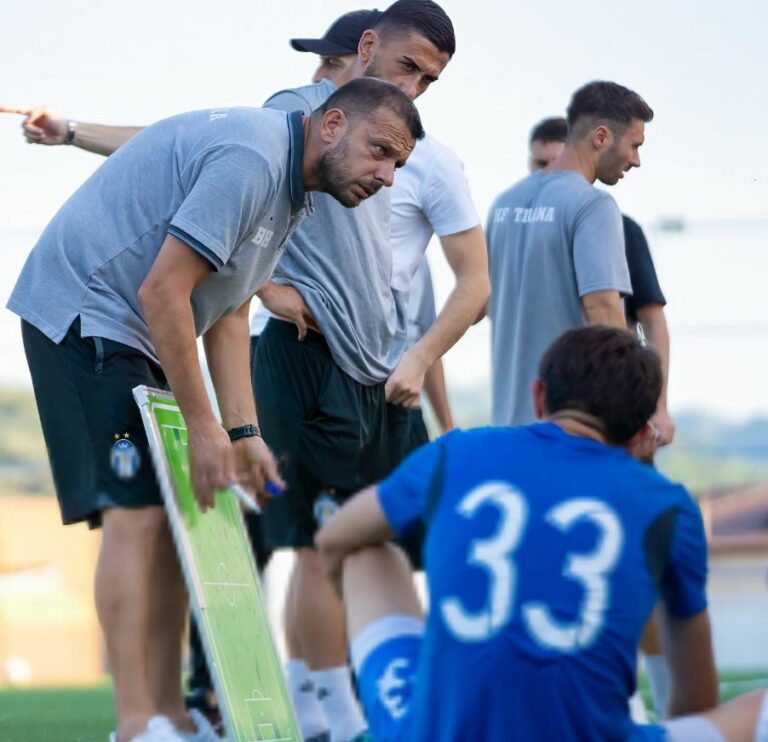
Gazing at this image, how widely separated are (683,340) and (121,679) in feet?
23.7

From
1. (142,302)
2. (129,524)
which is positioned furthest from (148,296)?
(129,524)

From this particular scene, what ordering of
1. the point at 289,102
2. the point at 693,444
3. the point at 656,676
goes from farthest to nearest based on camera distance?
the point at 693,444
the point at 289,102
the point at 656,676

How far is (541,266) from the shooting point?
5.08 m

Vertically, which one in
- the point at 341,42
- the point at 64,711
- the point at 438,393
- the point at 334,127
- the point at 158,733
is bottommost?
the point at 64,711

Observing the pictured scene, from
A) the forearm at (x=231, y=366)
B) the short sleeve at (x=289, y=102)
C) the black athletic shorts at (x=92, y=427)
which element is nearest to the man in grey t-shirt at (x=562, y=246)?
the short sleeve at (x=289, y=102)

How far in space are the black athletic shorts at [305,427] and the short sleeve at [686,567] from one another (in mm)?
1898

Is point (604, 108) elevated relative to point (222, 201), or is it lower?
elevated

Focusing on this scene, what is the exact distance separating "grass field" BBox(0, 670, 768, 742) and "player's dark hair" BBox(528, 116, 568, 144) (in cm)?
222

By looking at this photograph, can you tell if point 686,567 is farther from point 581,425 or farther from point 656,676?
point 656,676

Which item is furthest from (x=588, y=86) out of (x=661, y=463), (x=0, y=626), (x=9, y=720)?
(x=0, y=626)

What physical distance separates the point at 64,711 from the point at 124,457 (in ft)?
10.8

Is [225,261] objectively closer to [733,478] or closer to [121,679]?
[121,679]

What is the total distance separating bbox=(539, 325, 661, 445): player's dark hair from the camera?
2.57 meters

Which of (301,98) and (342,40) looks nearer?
(301,98)
